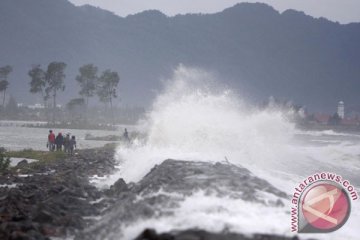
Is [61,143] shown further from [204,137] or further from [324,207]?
[324,207]

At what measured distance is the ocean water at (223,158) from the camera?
941cm

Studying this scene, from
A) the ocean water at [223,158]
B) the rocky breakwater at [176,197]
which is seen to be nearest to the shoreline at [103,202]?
the rocky breakwater at [176,197]

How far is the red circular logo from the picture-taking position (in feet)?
29.5

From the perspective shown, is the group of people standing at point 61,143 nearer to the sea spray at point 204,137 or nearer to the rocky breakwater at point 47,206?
the sea spray at point 204,137

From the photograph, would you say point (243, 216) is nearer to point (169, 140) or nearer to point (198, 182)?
point (198, 182)

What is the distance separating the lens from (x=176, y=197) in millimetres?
11008

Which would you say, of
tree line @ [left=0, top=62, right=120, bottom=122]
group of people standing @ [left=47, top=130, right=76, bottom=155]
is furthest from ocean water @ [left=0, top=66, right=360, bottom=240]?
tree line @ [left=0, top=62, right=120, bottom=122]

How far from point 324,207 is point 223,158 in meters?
10.6

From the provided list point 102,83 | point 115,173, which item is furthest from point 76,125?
point 115,173

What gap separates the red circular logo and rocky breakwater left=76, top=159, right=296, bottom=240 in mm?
713

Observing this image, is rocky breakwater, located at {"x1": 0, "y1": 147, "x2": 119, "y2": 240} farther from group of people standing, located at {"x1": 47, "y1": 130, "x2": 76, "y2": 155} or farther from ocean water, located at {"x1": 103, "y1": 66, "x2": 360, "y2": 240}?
group of people standing, located at {"x1": 47, "y1": 130, "x2": 76, "y2": 155}

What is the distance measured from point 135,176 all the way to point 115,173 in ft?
8.56

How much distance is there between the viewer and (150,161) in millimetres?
22000

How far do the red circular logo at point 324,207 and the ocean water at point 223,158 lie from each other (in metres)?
0.39
